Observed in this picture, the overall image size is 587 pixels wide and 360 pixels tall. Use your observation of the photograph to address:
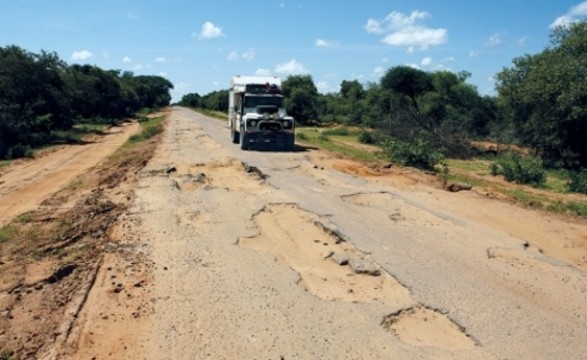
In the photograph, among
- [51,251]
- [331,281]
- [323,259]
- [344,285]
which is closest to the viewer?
[344,285]

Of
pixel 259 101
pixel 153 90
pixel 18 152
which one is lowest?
pixel 18 152

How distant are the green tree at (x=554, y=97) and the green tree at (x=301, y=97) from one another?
82.1ft

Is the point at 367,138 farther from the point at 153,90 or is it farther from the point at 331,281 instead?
the point at 153,90

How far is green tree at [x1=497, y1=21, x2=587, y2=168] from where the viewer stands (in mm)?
19109

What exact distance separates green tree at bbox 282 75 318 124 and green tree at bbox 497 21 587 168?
25.0 metres

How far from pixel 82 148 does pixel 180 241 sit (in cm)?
1975

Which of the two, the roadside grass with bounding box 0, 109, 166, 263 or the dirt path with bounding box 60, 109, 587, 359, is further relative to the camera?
the roadside grass with bounding box 0, 109, 166, 263

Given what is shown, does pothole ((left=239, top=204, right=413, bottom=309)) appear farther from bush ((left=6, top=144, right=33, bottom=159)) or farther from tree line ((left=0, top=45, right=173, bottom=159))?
tree line ((left=0, top=45, right=173, bottom=159))

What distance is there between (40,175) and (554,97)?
1920 centimetres

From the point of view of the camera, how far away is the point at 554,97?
20.1 m

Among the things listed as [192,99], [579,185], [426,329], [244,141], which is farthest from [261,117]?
[192,99]

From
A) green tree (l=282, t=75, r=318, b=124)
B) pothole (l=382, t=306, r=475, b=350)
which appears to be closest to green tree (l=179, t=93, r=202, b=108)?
green tree (l=282, t=75, r=318, b=124)

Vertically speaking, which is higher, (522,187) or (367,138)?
(367,138)

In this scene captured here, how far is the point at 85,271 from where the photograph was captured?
6.02 meters
